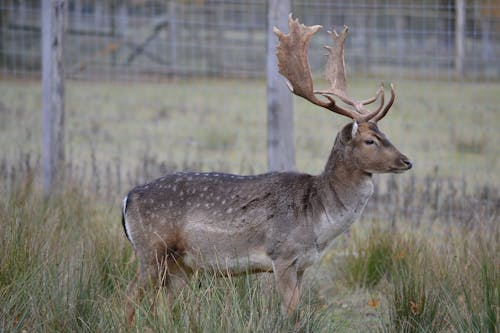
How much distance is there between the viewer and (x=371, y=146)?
5707mm

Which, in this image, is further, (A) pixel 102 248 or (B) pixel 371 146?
(A) pixel 102 248

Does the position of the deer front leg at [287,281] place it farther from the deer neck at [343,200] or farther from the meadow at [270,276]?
the deer neck at [343,200]

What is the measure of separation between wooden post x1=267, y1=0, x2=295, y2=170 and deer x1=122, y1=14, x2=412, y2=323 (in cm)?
218

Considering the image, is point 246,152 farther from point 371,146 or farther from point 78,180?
point 371,146

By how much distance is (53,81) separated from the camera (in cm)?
879

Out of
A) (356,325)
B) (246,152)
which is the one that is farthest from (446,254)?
(246,152)

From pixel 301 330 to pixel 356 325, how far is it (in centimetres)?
116

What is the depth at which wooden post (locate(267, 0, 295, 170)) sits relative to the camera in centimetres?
804

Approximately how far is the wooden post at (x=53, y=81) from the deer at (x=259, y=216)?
3.04 meters

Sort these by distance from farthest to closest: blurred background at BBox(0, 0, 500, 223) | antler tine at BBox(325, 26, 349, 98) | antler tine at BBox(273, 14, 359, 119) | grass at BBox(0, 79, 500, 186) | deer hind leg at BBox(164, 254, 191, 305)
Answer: grass at BBox(0, 79, 500, 186), blurred background at BBox(0, 0, 500, 223), antler tine at BBox(325, 26, 349, 98), antler tine at BBox(273, 14, 359, 119), deer hind leg at BBox(164, 254, 191, 305)

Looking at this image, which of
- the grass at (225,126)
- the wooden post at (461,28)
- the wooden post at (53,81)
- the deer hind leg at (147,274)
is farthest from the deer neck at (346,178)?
the grass at (225,126)

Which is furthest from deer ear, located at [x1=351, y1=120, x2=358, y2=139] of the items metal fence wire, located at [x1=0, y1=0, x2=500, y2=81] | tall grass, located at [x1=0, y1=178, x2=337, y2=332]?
metal fence wire, located at [x1=0, y1=0, x2=500, y2=81]

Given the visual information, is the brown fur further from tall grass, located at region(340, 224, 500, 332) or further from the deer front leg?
tall grass, located at region(340, 224, 500, 332)

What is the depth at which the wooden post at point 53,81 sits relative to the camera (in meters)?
8.76
